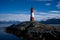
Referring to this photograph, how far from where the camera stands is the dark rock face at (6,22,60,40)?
2289mm

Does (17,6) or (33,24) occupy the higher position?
(17,6)

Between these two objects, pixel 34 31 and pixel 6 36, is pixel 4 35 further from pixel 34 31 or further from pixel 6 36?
pixel 34 31

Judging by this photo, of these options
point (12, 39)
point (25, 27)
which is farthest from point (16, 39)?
point (25, 27)

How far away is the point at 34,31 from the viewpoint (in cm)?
233

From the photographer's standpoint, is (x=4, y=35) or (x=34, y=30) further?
(x=34, y=30)

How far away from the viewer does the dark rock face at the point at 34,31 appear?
2289 millimetres

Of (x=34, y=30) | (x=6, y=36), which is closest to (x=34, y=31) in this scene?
(x=34, y=30)

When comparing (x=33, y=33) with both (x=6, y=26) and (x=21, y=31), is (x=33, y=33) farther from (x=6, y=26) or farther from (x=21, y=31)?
(x=6, y=26)

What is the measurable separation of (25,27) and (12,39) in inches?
12.8

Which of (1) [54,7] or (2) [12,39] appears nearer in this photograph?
(2) [12,39]

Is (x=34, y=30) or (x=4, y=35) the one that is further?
(x=34, y=30)

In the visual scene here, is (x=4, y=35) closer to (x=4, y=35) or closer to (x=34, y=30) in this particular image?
(x=4, y=35)

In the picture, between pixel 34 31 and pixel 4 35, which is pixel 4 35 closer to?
pixel 4 35

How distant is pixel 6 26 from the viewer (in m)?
2.27
